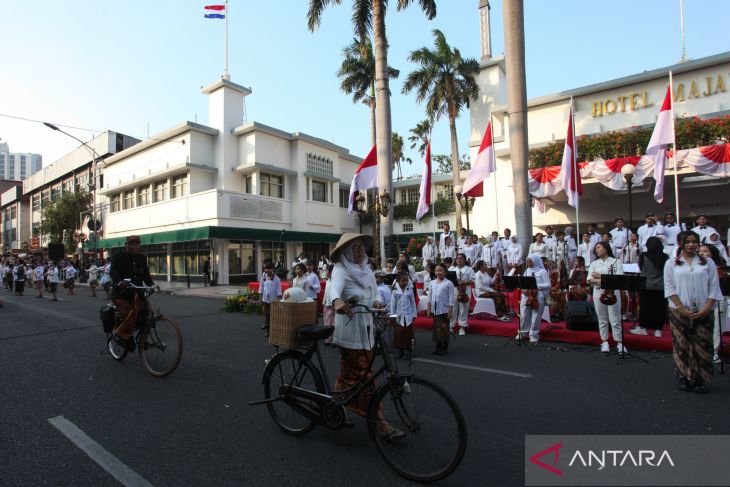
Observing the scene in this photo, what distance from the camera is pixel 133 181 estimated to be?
30.8 meters

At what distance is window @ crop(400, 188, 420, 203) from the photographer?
32.8 meters

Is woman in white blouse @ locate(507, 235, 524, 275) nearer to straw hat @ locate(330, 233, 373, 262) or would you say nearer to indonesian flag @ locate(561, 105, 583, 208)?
indonesian flag @ locate(561, 105, 583, 208)

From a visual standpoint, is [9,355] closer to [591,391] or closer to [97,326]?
[97,326]

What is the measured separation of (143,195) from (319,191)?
13188mm

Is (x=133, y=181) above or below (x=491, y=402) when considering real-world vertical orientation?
above

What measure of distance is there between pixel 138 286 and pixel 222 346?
2.27 meters

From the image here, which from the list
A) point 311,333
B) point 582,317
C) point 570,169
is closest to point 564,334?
point 582,317

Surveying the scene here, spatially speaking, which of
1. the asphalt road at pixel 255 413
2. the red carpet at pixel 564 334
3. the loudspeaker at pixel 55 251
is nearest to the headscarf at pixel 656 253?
the red carpet at pixel 564 334

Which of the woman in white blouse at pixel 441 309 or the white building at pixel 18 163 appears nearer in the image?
the woman in white blouse at pixel 441 309

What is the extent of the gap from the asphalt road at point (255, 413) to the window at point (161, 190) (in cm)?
2390

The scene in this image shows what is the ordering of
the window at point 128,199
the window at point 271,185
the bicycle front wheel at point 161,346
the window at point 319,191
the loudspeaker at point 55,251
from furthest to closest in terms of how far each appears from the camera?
the window at point 128,199 < the window at point 319,191 < the loudspeaker at point 55,251 < the window at point 271,185 < the bicycle front wheel at point 161,346

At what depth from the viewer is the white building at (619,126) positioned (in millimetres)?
16656

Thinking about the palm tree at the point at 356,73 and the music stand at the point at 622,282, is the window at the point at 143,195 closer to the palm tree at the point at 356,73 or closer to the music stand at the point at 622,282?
the palm tree at the point at 356,73

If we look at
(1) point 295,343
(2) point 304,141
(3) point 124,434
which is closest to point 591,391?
(1) point 295,343
